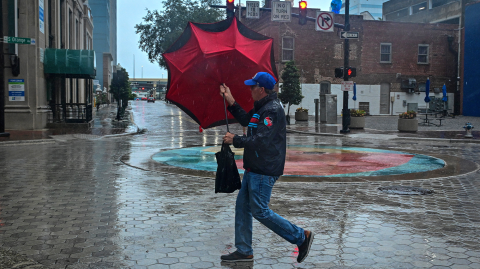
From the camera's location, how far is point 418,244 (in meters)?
5.33

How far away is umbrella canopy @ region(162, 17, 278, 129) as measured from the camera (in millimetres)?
5320

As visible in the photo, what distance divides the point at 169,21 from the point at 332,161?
5152 cm

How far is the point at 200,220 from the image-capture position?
6.39 metres

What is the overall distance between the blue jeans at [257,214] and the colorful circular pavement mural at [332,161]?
5.61m

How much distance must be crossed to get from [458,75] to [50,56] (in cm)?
3642

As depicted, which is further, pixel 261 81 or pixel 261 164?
pixel 261 81

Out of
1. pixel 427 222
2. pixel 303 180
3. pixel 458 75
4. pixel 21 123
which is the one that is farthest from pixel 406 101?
pixel 427 222

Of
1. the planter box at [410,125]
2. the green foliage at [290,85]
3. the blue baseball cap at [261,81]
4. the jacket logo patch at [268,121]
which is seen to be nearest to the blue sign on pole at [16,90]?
the green foliage at [290,85]

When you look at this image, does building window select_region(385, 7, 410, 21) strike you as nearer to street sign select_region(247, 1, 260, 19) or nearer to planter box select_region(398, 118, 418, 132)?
planter box select_region(398, 118, 418, 132)

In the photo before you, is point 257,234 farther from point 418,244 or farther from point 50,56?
point 50,56

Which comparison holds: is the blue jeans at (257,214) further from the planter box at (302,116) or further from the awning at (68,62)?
the planter box at (302,116)

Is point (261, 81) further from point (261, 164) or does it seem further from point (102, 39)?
point (102, 39)

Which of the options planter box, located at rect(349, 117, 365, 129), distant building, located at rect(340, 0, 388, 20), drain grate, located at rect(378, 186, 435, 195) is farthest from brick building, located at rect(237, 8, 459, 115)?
distant building, located at rect(340, 0, 388, 20)

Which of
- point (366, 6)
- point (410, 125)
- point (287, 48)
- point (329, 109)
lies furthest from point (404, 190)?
point (366, 6)
